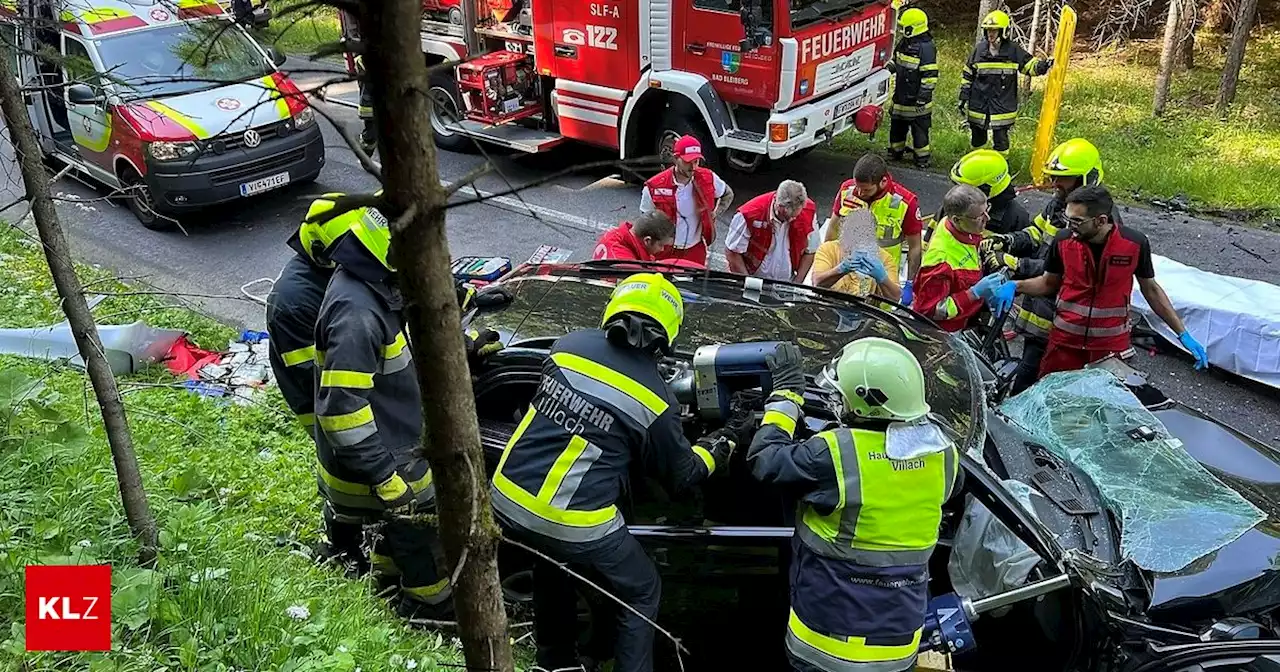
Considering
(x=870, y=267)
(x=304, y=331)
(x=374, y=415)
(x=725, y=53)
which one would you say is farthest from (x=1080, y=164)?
(x=304, y=331)

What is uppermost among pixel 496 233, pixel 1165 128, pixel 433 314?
pixel 433 314

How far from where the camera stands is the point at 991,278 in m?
4.58

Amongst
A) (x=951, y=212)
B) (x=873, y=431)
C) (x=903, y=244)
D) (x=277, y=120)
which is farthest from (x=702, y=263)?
(x=277, y=120)

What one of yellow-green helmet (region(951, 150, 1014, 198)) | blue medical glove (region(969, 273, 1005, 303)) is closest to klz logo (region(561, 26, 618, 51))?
yellow-green helmet (region(951, 150, 1014, 198))

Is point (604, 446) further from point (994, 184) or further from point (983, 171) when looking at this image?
point (994, 184)

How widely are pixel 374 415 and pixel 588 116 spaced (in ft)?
19.0

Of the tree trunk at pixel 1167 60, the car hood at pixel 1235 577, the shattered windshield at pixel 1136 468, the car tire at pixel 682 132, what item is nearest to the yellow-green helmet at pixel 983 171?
the shattered windshield at pixel 1136 468

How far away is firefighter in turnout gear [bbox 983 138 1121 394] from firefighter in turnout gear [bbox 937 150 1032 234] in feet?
0.72

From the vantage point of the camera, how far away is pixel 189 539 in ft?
10.4

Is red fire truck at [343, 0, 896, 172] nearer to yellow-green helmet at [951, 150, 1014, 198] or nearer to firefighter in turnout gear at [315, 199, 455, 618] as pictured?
yellow-green helmet at [951, 150, 1014, 198]

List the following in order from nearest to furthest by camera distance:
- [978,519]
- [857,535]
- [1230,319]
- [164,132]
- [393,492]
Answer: [857,535], [978,519], [393,492], [1230,319], [164,132]

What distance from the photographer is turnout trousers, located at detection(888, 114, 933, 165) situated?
8906 millimetres

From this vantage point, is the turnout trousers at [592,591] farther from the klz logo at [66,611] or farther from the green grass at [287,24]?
the green grass at [287,24]

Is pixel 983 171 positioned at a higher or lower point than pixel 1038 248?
higher
